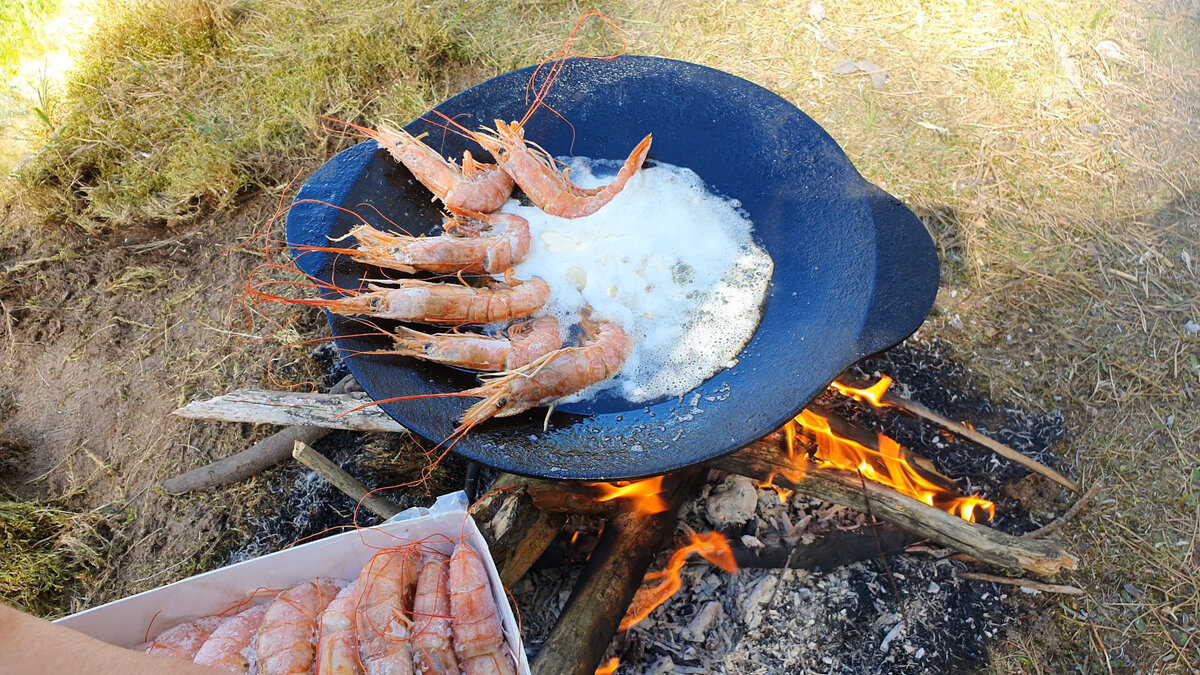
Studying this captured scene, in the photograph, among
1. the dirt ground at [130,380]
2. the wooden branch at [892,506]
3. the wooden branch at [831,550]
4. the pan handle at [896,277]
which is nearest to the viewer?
the pan handle at [896,277]

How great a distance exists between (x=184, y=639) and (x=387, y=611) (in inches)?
26.1

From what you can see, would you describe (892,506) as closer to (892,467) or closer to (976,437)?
(892,467)

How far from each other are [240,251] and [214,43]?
2018 mm

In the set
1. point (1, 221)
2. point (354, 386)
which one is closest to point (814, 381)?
point (354, 386)

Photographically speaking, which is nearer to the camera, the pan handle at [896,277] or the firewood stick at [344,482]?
the pan handle at [896,277]

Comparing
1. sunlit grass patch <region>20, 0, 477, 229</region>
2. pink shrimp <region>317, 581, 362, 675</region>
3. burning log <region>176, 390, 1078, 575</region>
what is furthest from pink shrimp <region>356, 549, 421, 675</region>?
sunlit grass patch <region>20, 0, 477, 229</region>

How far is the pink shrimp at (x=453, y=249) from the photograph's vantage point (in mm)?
2520

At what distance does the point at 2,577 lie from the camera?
2.94 meters

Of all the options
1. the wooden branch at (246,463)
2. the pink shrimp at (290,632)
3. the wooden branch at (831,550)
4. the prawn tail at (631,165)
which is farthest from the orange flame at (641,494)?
the wooden branch at (246,463)

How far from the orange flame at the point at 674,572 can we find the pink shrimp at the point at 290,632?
119cm

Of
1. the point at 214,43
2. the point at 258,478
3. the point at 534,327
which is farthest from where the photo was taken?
the point at 214,43

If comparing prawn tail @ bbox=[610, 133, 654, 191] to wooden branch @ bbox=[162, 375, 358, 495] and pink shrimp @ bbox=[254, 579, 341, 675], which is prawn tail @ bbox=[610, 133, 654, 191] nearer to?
wooden branch @ bbox=[162, 375, 358, 495]

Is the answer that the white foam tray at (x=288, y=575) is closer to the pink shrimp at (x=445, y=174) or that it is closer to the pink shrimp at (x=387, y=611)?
the pink shrimp at (x=387, y=611)

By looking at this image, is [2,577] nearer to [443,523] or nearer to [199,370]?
[199,370]
